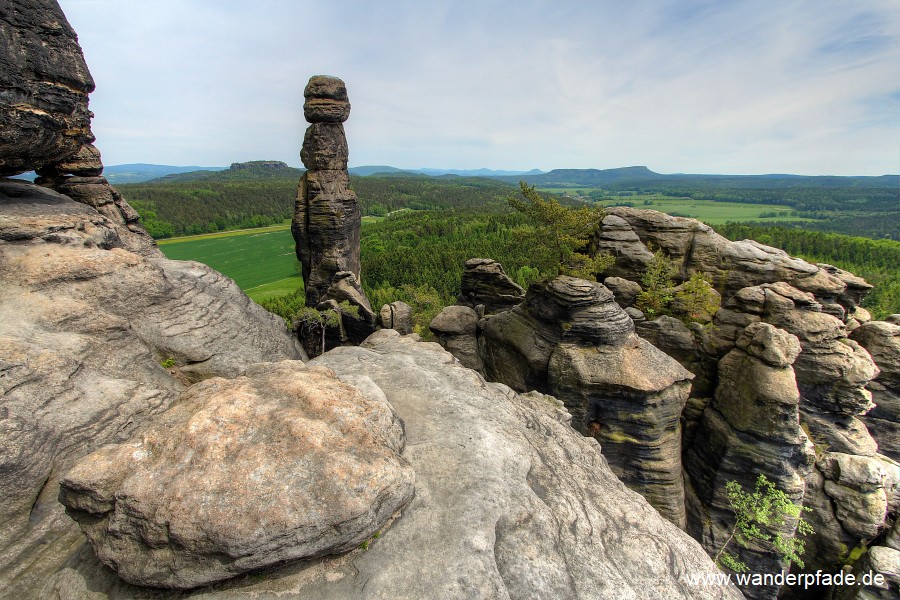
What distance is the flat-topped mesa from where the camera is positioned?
27.4 m

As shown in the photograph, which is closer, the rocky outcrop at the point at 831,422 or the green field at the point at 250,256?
the rocky outcrop at the point at 831,422

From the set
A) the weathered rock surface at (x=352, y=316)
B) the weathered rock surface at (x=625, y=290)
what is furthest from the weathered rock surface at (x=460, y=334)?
the weathered rock surface at (x=625, y=290)

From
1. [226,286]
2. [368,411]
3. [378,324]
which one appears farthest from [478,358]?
[368,411]

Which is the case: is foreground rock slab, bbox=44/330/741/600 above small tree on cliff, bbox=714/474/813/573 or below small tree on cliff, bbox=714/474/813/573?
above

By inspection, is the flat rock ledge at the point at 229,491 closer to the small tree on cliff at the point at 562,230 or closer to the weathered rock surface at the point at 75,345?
the weathered rock surface at the point at 75,345

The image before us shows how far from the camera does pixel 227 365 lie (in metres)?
11.9

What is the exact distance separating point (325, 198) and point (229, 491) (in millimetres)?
25578

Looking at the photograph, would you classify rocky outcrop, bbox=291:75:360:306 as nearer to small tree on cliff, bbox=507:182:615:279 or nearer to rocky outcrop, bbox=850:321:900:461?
small tree on cliff, bbox=507:182:615:279

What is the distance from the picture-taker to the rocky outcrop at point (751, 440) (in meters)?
16.5

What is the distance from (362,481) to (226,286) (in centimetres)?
1047

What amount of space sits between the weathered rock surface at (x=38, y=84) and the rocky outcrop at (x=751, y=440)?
24.3m

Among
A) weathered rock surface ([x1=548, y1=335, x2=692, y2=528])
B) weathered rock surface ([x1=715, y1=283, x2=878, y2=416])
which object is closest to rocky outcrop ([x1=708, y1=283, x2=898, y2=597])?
weathered rock surface ([x1=715, y1=283, x2=878, y2=416])

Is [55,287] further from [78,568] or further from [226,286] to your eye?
[78,568]

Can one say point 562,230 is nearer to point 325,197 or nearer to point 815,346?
point 815,346
